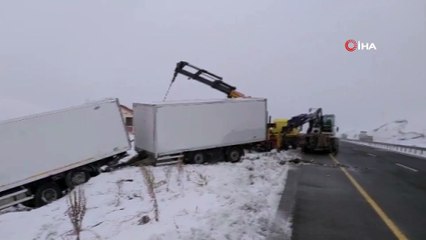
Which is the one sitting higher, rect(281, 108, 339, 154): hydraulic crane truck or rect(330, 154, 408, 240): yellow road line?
rect(281, 108, 339, 154): hydraulic crane truck

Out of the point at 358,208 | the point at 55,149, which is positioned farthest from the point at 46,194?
the point at 358,208

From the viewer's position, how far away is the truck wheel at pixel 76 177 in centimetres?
1734

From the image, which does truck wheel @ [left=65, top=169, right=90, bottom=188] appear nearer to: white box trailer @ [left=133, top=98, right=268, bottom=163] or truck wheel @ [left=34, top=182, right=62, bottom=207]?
truck wheel @ [left=34, top=182, right=62, bottom=207]

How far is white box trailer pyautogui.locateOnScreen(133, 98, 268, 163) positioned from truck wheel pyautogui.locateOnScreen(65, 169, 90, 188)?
159 inches

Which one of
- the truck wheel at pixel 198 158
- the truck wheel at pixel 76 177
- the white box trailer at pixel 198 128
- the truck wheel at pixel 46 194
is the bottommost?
the truck wheel at pixel 46 194

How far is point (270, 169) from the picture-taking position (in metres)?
18.9

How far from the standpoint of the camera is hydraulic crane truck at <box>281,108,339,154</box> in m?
33.7

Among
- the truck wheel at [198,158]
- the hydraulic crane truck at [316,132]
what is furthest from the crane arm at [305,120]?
the truck wheel at [198,158]

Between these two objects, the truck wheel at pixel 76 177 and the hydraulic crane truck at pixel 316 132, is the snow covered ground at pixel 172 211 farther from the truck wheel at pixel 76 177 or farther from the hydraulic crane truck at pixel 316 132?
the hydraulic crane truck at pixel 316 132

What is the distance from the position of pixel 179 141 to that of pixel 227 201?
467 inches

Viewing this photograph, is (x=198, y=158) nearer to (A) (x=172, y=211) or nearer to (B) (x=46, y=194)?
(B) (x=46, y=194)

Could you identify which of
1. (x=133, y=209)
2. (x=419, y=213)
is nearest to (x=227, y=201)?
(x=133, y=209)

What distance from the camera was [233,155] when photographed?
2438 centimetres

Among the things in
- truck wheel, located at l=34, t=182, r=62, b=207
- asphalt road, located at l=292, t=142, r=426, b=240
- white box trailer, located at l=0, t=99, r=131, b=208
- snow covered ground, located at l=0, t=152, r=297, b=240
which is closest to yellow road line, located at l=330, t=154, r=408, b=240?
asphalt road, located at l=292, t=142, r=426, b=240
